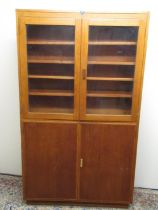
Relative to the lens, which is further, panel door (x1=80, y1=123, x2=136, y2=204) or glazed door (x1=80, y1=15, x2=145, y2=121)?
panel door (x1=80, y1=123, x2=136, y2=204)

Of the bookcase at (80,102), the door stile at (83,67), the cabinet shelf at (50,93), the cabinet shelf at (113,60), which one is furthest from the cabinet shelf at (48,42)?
the cabinet shelf at (50,93)

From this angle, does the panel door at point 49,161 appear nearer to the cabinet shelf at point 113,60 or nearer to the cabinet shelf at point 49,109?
the cabinet shelf at point 49,109

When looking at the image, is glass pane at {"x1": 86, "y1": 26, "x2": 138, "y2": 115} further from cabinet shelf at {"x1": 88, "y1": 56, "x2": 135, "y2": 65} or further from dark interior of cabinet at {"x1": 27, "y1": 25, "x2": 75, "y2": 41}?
dark interior of cabinet at {"x1": 27, "y1": 25, "x2": 75, "y2": 41}

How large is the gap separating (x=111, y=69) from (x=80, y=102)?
40 cm

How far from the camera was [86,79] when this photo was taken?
191cm

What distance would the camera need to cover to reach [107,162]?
82.2 inches

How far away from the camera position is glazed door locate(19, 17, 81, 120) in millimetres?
1819

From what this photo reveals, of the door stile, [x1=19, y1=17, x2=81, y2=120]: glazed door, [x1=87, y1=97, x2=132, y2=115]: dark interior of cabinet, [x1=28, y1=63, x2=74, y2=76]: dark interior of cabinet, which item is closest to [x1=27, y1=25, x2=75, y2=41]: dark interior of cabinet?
[x1=19, y1=17, x2=81, y2=120]: glazed door

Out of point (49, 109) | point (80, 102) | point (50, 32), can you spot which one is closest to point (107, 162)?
point (80, 102)

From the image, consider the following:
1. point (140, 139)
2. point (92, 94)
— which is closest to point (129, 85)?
point (92, 94)

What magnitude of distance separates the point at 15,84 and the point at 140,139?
4.66 feet

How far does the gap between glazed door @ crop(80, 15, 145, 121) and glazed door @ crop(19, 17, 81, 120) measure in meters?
0.09

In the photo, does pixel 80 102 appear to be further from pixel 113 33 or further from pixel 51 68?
pixel 113 33

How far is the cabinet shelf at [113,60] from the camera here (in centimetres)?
189
